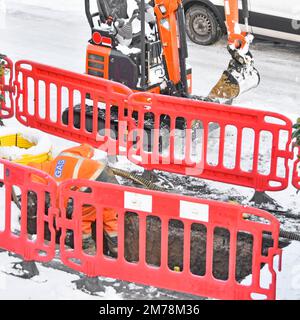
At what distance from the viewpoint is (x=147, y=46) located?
1338 cm

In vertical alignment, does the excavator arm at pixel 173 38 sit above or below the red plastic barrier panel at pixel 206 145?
above

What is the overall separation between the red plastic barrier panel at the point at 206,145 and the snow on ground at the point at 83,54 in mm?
314

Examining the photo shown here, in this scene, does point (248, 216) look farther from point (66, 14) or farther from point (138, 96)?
point (66, 14)

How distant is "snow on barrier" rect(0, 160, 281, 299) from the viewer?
28.8 feet

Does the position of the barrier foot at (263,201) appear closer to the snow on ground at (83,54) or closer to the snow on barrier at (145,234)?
the snow on ground at (83,54)

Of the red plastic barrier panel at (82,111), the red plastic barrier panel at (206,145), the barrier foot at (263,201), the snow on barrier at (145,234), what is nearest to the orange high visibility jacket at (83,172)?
the snow on barrier at (145,234)

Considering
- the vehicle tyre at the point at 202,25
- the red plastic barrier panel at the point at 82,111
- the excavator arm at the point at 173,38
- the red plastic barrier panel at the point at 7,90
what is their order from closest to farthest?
the red plastic barrier panel at the point at 82,111
the excavator arm at the point at 173,38
the red plastic barrier panel at the point at 7,90
the vehicle tyre at the point at 202,25

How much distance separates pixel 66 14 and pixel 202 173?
8.84m

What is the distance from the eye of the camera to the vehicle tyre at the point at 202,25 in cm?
1723

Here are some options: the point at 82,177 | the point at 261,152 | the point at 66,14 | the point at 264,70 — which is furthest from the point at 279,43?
the point at 82,177

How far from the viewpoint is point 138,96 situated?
12.1m

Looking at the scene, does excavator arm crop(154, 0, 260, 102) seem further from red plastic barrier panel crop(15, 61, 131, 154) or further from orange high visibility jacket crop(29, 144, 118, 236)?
orange high visibility jacket crop(29, 144, 118, 236)

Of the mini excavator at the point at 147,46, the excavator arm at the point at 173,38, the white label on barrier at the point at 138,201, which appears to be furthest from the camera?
the mini excavator at the point at 147,46

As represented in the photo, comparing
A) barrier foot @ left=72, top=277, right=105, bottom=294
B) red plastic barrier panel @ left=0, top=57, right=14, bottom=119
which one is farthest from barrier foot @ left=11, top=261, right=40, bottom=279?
red plastic barrier panel @ left=0, top=57, right=14, bottom=119
